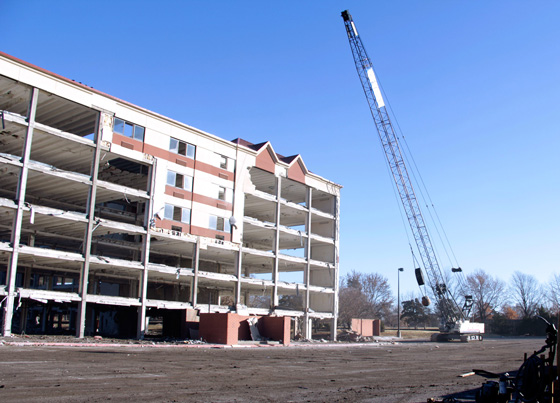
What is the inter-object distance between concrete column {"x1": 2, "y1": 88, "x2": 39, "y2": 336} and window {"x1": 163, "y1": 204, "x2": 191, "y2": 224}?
43.6 feet

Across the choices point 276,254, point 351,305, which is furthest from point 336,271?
point 351,305

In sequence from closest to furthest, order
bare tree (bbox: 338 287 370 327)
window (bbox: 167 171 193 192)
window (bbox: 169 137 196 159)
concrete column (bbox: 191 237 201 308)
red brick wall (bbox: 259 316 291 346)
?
red brick wall (bbox: 259 316 291 346)
window (bbox: 167 171 193 192)
window (bbox: 169 137 196 159)
concrete column (bbox: 191 237 201 308)
bare tree (bbox: 338 287 370 327)

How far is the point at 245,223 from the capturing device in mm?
60656

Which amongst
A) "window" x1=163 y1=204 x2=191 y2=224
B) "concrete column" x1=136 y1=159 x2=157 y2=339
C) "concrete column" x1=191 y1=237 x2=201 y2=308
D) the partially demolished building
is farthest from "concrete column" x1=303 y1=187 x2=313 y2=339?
"concrete column" x1=136 y1=159 x2=157 y2=339

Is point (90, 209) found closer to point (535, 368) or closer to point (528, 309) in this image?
point (535, 368)

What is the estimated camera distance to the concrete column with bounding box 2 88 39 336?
124 feet

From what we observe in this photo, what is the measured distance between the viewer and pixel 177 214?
2010 inches

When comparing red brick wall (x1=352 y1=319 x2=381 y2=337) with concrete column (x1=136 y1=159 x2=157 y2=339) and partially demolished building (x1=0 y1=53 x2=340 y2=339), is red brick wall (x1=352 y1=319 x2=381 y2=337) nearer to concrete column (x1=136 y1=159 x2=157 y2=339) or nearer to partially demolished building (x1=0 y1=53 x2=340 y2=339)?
partially demolished building (x1=0 y1=53 x2=340 y2=339)

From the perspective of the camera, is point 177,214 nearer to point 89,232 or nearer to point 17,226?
point 89,232

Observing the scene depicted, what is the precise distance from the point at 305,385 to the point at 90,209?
110ft

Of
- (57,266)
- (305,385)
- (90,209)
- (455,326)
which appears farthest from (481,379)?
(455,326)

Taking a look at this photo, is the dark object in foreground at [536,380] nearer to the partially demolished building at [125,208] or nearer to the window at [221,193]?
the partially demolished building at [125,208]

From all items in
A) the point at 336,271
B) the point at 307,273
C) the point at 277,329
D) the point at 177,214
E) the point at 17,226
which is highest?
the point at 177,214

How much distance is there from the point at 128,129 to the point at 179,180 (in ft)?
23.4
